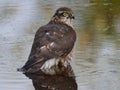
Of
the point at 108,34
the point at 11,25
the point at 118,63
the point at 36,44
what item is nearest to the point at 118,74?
the point at 118,63

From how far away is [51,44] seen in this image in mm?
9523

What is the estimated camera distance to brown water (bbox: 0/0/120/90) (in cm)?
883

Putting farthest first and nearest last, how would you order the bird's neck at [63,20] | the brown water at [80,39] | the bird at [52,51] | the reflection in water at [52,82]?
the bird's neck at [63,20] → the bird at [52,51] → the brown water at [80,39] → the reflection in water at [52,82]

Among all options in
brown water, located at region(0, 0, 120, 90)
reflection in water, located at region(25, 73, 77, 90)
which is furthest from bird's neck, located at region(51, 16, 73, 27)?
reflection in water, located at region(25, 73, 77, 90)

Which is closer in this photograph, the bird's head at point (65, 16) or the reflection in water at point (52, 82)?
the reflection in water at point (52, 82)

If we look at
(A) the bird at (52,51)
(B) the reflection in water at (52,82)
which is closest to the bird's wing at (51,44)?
(A) the bird at (52,51)

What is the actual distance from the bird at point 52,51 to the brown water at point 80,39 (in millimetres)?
188

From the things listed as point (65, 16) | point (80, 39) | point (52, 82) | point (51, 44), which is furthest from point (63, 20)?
point (52, 82)

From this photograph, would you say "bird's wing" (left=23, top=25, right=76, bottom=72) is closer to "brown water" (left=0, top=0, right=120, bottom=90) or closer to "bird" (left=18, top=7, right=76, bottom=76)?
"bird" (left=18, top=7, right=76, bottom=76)

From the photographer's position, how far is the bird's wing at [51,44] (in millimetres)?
9375

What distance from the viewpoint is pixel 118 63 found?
959cm

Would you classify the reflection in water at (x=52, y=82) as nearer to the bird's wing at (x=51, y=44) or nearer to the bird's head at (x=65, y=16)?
the bird's wing at (x=51, y=44)

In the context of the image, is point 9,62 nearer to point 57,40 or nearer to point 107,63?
point 57,40

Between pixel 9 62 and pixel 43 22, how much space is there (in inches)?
126
